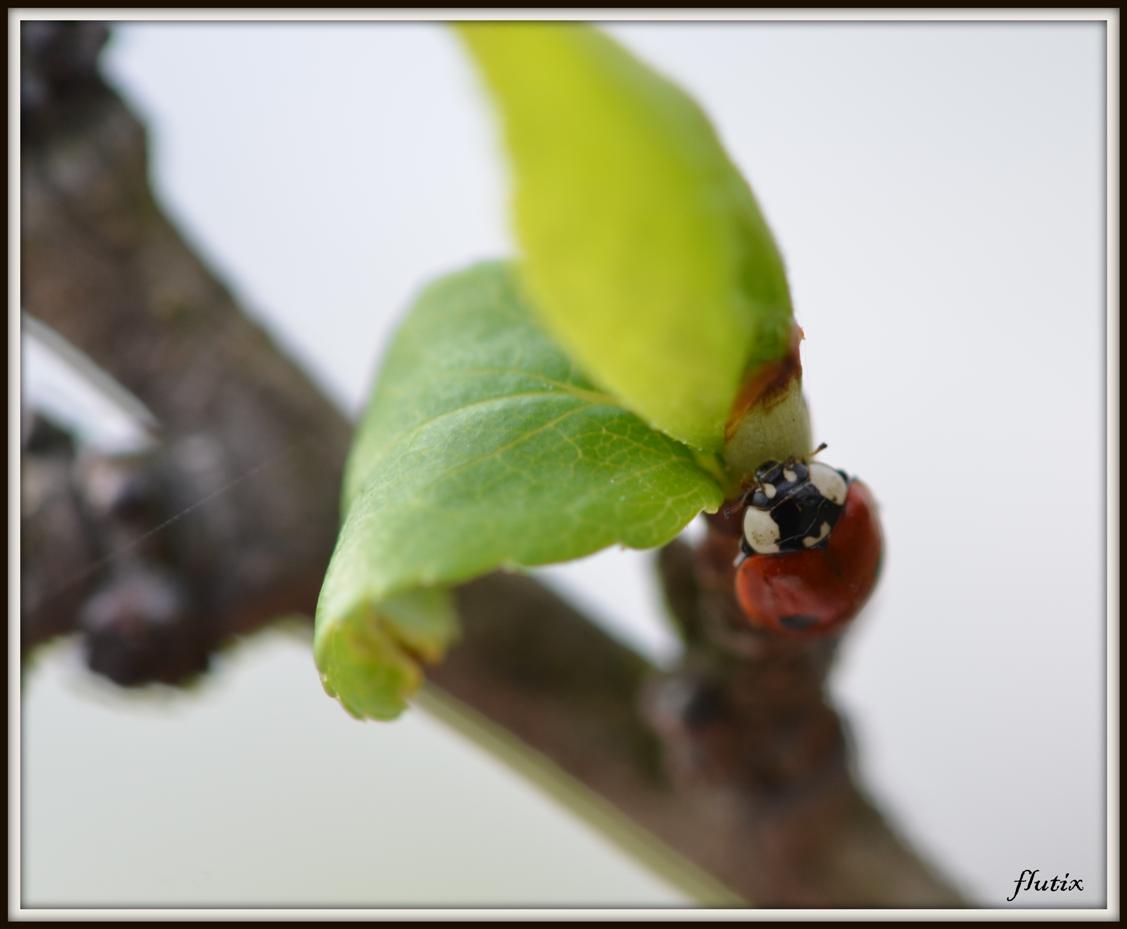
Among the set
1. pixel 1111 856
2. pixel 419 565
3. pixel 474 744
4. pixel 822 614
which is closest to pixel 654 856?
pixel 474 744

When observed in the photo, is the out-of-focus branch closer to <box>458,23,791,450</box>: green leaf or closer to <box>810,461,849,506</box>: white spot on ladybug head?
<box>810,461,849,506</box>: white spot on ladybug head

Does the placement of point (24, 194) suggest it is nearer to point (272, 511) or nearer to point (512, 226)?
point (272, 511)

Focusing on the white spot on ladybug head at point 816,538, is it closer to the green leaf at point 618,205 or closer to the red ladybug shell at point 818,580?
the red ladybug shell at point 818,580

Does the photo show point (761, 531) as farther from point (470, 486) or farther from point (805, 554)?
point (470, 486)

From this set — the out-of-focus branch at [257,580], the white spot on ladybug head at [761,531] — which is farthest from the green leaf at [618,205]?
the out-of-focus branch at [257,580]

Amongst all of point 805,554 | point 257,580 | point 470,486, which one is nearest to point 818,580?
point 805,554

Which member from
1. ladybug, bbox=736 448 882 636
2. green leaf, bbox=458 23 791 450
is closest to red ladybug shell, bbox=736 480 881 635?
ladybug, bbox=736 448 882 636

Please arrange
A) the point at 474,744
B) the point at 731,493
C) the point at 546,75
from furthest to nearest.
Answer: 1. the point at 474,744
2. the point at 731,493
3. the point at 546,75
